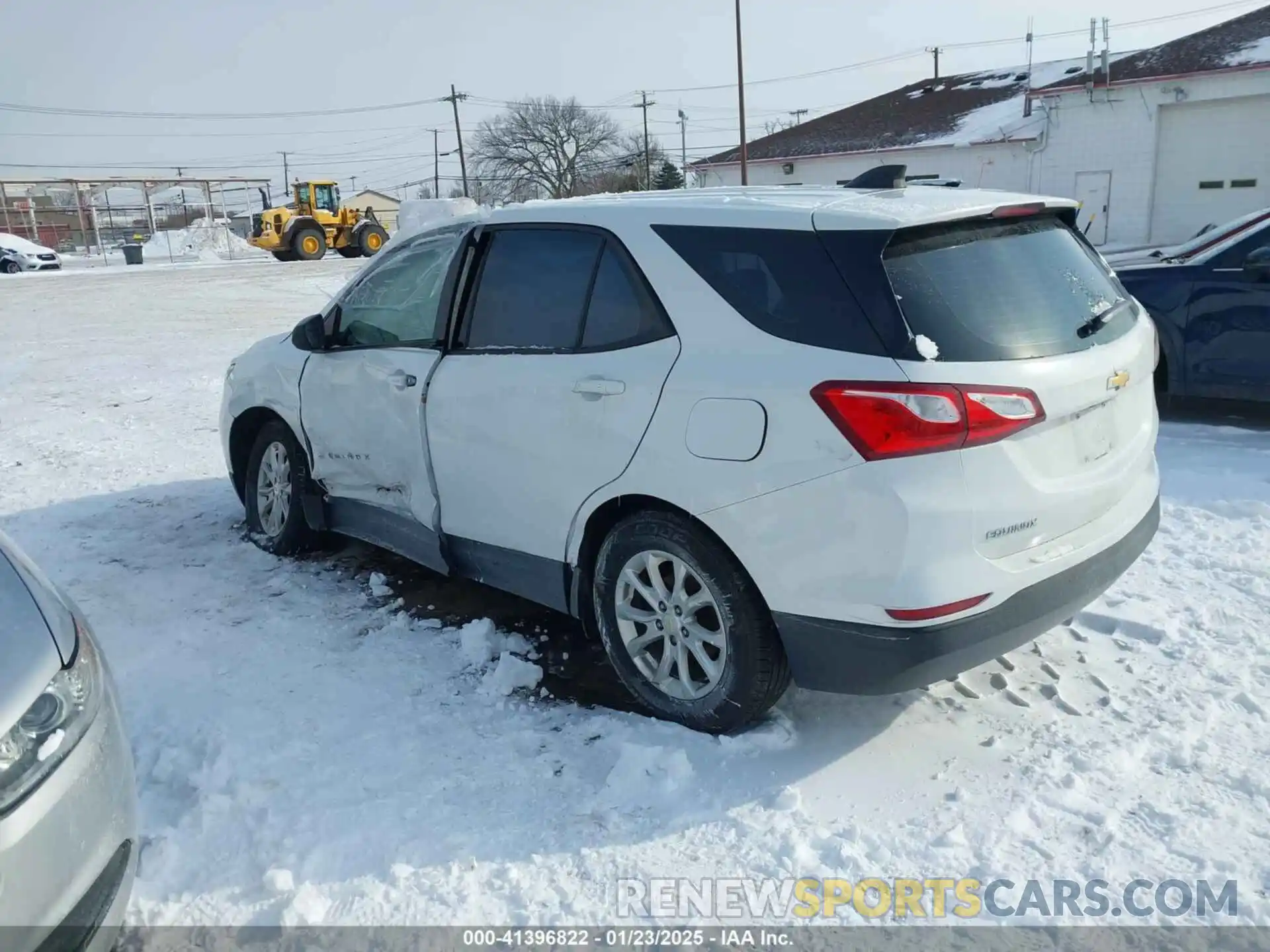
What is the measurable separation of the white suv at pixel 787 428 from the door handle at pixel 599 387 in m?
0.01

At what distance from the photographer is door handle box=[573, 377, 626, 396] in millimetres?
3273

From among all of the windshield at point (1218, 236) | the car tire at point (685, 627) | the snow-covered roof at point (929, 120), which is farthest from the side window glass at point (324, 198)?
the car tire at point (685, 627)

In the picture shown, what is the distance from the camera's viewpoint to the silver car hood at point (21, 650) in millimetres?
2035

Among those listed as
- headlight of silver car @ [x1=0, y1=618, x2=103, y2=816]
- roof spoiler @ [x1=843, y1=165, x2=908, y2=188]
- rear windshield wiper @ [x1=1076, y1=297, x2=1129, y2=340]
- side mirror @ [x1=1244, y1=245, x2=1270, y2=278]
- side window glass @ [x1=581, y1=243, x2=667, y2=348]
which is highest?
roof spoiler @ [x1=843, y1=165, x2=908, y2=188]

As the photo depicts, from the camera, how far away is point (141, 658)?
13.1 feet

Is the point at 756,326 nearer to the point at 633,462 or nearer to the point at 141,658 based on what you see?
the point at 633,462

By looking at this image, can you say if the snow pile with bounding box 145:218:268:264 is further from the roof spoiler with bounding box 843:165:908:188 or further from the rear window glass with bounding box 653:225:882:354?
the rear window glass with bounding box 653:225:882:354

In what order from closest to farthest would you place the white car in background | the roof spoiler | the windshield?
the roof spoiler < the windshield < the white car in background

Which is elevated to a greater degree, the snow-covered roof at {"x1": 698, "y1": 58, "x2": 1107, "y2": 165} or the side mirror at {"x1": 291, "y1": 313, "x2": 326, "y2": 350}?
the snow-covered roof at {"x1": 698, "y1": 58, "x2": 1107, "y2": 165}

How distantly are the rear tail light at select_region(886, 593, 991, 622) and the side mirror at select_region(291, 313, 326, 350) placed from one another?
9.87ft

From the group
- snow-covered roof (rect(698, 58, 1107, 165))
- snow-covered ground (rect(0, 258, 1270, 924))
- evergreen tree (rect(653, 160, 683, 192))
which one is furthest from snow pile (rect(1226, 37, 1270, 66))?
evergreen tree (rect(653, 160, 683, 192))

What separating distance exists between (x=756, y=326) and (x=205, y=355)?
10.6 m

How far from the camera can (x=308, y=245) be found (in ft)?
111

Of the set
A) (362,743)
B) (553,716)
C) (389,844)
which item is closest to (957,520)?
(553,716)
